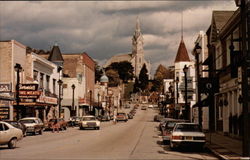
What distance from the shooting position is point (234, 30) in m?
30.7

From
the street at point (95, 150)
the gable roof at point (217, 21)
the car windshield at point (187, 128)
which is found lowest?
the street at point (95, 150)

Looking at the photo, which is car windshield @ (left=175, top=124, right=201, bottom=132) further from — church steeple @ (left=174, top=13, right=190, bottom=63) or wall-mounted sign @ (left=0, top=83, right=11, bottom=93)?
church steeple @ (left=174, top=13, right=190, bottom=63)

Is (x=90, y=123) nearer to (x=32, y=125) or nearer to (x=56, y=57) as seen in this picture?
(x=32, y=125)

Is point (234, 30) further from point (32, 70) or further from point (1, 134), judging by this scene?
point (32, 70)

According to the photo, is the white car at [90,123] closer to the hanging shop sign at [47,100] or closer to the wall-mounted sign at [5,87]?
the hanging shop sign at [47,100]

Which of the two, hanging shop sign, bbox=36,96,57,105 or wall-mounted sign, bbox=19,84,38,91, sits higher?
wall-mounted sign, bbox=19,84,38,91

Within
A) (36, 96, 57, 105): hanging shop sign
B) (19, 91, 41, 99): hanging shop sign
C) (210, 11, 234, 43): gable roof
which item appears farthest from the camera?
(36, 96, 57, 105): hanging shop sign

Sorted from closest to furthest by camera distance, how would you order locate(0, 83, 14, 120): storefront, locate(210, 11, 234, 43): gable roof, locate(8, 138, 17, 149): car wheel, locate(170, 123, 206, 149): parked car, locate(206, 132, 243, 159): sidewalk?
locate(206, 132, 243, 159): sidewalk
locate(170, 123, 206, 149): parked car
locate(8, 138, 17, 149): car wheel
locate(210, 11, 234, 43): gable roof
locate(0, 83, 14, 120): storefront

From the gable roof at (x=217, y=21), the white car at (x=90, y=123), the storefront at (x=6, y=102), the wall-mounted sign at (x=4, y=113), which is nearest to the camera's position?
the gable roof at (x=217, y=21)

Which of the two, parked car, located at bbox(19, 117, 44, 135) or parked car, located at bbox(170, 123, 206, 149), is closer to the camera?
parked car, located at bbox(170, 123, 206, 149)

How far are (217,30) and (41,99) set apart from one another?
27.3 meters

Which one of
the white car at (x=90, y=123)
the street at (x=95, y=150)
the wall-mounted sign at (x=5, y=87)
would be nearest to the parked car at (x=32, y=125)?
the street at (x=95, y=150)

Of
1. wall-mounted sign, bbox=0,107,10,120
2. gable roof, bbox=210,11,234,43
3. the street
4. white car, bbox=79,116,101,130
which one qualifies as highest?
gable roof, bbox=210,11,234,43

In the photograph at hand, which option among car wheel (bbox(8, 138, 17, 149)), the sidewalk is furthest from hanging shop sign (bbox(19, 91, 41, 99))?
the sidewalk
